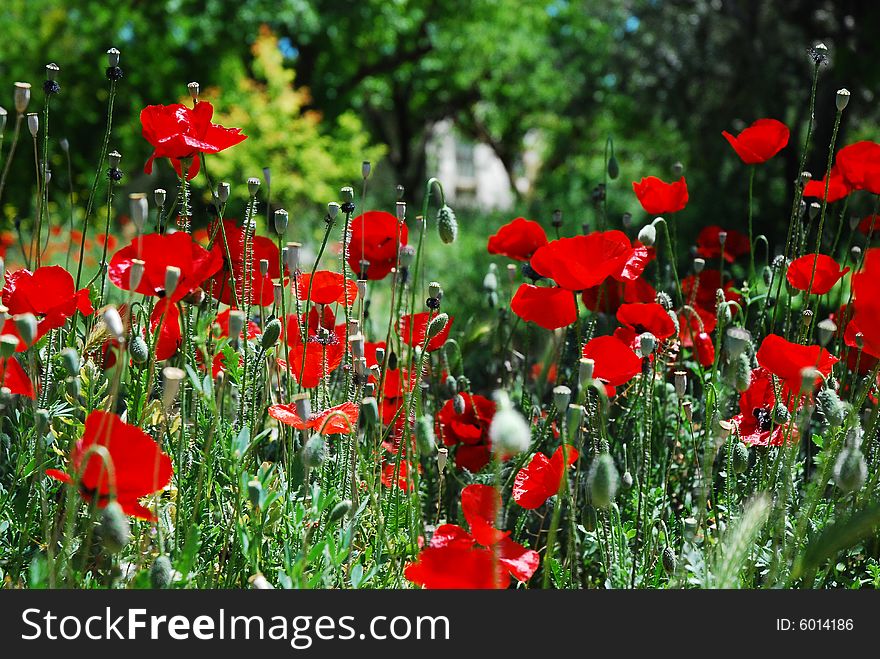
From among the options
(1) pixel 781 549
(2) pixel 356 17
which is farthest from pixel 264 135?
(1) pixel 781 549

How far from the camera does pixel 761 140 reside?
66.8 inches

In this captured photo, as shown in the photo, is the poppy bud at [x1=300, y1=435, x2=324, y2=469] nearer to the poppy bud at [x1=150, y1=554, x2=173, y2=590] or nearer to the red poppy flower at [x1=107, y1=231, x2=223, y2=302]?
the poppy bud at [x1=150, y1=554, x2=173, y2=590]

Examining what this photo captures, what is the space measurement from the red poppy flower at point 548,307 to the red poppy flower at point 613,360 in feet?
0.30

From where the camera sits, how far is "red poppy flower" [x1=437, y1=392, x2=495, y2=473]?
1626mm

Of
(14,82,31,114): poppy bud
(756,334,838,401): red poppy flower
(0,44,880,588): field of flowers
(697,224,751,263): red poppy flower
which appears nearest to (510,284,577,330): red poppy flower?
(0,44,880,588): field of flowers

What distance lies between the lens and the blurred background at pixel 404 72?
8391 millimetres

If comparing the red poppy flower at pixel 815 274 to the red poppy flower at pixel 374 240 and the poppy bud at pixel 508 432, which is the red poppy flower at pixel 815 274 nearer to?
the red poppy flower at pixel 374 240

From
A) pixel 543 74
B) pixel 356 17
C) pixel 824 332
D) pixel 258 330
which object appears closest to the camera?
pixel 824 332

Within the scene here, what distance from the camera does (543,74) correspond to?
17.3 metres

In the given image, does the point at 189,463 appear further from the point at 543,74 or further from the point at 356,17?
the point at 543,74

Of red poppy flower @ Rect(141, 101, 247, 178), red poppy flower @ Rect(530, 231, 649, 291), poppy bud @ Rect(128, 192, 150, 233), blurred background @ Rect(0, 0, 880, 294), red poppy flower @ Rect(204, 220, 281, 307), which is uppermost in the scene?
blurred background @ Rect(0, 0, 880, 294)

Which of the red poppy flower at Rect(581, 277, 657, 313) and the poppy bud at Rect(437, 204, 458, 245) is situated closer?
the poppy bud at Rect(437, 204, 458, 245)

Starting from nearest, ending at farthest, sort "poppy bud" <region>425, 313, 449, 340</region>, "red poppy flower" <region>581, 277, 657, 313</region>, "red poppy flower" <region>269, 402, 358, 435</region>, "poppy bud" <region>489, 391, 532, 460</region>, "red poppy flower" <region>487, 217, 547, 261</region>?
"poppy bud" <region>489, 391, 532, 460</region>
"red poppy flower" <region>269, 402, 358, 435</region>
"poppy bud" <region>425, 313, 449, 340</region>
"red poppy flower" <region>581, 277, 657, 313</region>
"red poppy flower" <region>487, 217, 547, 261</region>

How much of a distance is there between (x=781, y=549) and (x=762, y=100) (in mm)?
8123
